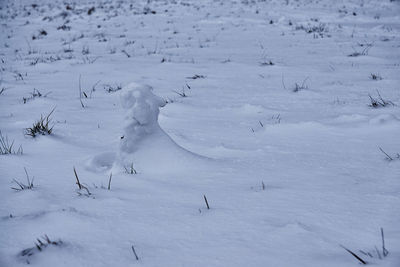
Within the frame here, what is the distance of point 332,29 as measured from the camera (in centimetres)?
859

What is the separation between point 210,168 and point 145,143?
1.27ft

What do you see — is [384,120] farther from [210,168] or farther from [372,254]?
[372,254]

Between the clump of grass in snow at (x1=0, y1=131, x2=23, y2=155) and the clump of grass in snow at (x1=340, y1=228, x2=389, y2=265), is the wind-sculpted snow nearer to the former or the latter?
the clump of grass in snow at (x1=0, y1=131, x2=23, y2=155)

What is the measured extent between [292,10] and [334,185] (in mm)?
12968

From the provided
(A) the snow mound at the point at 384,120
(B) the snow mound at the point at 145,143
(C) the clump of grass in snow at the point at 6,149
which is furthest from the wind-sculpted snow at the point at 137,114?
(A) the snow mound at the point at 384,120

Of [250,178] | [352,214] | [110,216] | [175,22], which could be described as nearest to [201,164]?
[250,178]

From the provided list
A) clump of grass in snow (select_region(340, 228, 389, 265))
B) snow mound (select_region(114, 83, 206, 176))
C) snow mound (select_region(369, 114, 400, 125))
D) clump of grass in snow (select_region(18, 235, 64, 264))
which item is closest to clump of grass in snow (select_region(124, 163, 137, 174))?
snow mound (select_region(114, 83, 206, 176))

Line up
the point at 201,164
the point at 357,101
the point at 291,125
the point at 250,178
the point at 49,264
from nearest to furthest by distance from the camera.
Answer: the point at 49,264, the point at 250,178, the point at 201,164, the point at 291,125, the point at 357,101

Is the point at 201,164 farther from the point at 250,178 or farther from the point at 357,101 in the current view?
the point at 357,101

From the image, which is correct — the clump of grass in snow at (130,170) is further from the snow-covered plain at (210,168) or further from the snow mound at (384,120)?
the snow mound at (384,120)

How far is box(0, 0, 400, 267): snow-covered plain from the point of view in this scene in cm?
123

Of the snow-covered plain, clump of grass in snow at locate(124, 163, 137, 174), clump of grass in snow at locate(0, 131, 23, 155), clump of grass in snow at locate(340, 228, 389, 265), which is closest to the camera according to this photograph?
clump of grass in snow at locate(340, 228, 389, 265)

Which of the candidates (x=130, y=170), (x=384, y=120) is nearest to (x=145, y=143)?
(x=130, y=170)

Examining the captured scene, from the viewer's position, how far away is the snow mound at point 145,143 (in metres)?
1.91
